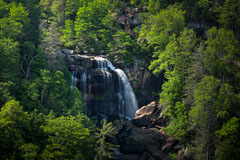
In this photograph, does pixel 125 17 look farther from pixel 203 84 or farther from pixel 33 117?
pixel 33 117

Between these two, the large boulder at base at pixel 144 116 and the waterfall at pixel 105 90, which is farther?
the waterfall at pixel 105 90

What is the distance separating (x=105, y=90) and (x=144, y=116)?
8.37m

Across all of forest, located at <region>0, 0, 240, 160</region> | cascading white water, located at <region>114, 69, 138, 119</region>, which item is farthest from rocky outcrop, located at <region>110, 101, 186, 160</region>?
cascading white water, located at <region>114, 69, 138, 119</region>

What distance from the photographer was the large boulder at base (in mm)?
39250

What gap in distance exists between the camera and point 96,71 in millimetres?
40969

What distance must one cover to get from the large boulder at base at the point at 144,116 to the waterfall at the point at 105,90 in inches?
128

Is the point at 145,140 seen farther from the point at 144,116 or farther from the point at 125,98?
the point at 125,98

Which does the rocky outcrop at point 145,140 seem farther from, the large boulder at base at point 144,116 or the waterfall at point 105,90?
the waterfall at point 105,90

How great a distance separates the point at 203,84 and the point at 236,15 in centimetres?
2077

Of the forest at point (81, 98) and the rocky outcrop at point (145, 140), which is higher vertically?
the forest at point (81, 98)

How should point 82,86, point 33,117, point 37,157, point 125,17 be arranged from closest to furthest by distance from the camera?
point 37,157 < point 33,117 < point 82,86 < point 125,17

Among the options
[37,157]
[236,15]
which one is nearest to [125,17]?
[236,15]

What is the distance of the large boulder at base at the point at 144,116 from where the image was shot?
3925 cm

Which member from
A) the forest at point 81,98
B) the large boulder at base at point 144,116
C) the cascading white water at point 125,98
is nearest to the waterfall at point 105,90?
the cascading white water at point 125,98
